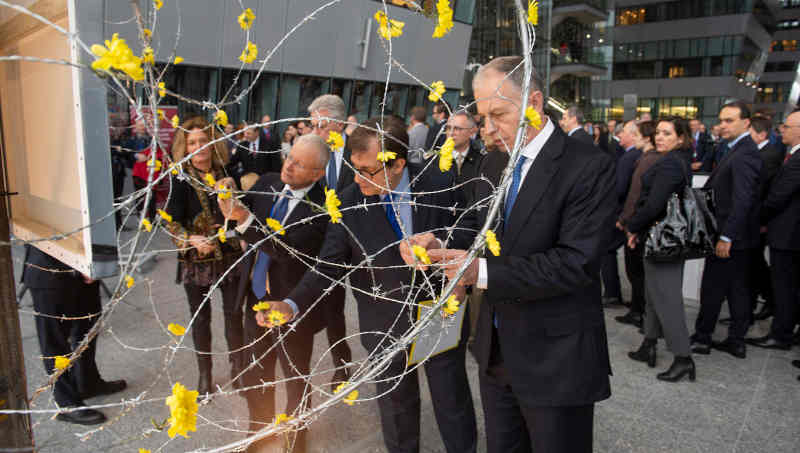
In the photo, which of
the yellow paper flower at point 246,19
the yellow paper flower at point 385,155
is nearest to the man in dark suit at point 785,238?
the yellow paper flower at point 385,155

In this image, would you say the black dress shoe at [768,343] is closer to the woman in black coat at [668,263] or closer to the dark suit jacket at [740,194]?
the dark suit jacket at [740,194]

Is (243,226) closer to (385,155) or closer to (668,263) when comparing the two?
(385,155)

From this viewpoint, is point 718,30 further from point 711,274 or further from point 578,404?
point 578,404

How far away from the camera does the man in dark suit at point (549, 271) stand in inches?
70.9

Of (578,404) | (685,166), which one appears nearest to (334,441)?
(578,404)

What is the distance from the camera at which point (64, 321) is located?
3.34m

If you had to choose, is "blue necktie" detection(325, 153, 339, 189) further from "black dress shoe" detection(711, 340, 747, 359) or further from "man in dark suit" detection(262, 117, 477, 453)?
"black dress shoe" detection(711, 340, 747, 359)

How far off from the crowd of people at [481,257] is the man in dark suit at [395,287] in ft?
0.03

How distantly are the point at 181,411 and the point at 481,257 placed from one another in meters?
1.25

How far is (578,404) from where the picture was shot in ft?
6.32

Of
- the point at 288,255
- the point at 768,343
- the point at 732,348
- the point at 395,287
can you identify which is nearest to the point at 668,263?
the point at 732,348

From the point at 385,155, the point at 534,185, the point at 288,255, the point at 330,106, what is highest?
Result: the point at 330,106

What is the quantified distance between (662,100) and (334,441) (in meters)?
48.8

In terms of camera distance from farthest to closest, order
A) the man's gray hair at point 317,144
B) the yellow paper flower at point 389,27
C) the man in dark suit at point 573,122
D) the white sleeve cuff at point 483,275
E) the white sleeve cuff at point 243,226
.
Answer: the man in dark suit at point 573,122, the white sleeve cuff at point 243,226, the man's gray hair at point 317,144, the white sleeve cuff at point 483,275, the yellow paper flower at point 389,27
